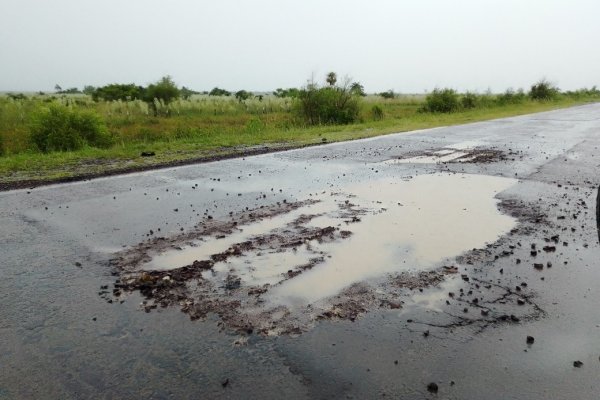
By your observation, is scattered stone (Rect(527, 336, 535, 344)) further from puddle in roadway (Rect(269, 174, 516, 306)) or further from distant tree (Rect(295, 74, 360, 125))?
distant tree (Rect(295, 74, 360, 125))

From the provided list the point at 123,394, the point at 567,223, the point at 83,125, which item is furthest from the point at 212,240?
the point at 83,125

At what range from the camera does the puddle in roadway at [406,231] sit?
4.99 m

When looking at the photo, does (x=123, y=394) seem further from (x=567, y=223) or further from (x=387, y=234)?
(x=567, y=223)

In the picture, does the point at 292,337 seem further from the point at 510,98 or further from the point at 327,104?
the point at 510,98

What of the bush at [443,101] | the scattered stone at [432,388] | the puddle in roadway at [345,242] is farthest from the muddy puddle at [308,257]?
the bush at [443,101]

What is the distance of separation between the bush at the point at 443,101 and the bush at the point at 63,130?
2739 cm

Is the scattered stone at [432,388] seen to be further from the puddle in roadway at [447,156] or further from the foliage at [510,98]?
the foliage at [510,98]

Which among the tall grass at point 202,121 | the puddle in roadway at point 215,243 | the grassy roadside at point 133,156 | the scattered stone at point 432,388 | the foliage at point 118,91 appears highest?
the foliage at point 118,91

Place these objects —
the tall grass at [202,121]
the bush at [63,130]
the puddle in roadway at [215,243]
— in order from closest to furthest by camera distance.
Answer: the puddle in roadway at [215,243] < the bush at [63,130] < the tall grass at [202,121]

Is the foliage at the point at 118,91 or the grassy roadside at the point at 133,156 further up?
the foliage at the point at 118,91

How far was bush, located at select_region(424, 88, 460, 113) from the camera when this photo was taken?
36.1 meters

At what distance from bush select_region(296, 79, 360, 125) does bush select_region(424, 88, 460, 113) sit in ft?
41.8

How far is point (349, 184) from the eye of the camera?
977 cm

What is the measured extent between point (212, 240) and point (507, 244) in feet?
13.4
